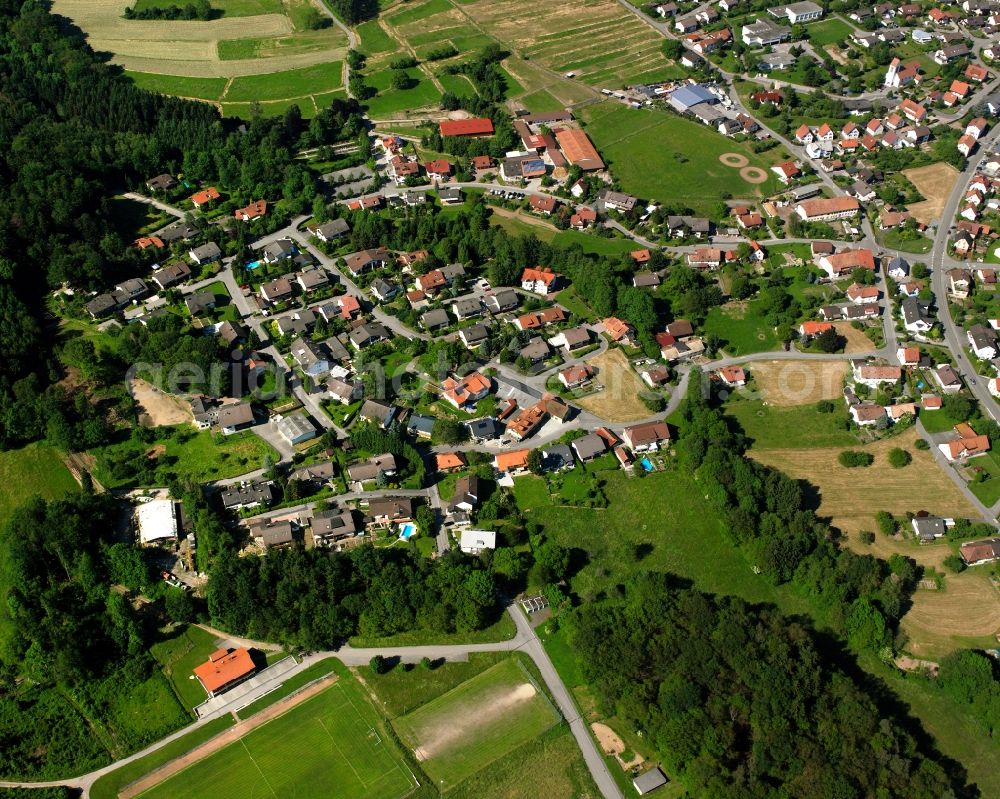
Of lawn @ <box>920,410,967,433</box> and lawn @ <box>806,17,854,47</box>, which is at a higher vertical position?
lawn @ <box>806,17,854,47</box>

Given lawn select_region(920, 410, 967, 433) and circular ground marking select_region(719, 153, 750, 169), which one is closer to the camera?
lawn select_region(920, 410, 967, 433)

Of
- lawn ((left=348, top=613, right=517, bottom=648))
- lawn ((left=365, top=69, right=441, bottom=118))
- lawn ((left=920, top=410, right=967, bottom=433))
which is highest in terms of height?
lawn ((left=365, top=69, right=441, bottom=118))

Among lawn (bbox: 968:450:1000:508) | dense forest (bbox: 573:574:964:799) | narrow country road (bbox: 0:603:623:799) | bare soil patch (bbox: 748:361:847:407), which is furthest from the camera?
bare soil patch (bbox: 748:361:847:407)

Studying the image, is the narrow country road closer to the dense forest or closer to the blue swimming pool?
the dense forest

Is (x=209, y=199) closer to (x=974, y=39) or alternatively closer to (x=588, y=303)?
(x=588, y=303)

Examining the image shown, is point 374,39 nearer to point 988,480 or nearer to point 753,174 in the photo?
point 753,174

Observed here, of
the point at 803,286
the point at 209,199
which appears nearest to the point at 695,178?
the point at 803,286

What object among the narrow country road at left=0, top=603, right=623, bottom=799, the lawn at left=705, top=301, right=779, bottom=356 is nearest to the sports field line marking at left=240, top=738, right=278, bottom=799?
the narrow country road at left=0, top=603, right=623, bottom=799
